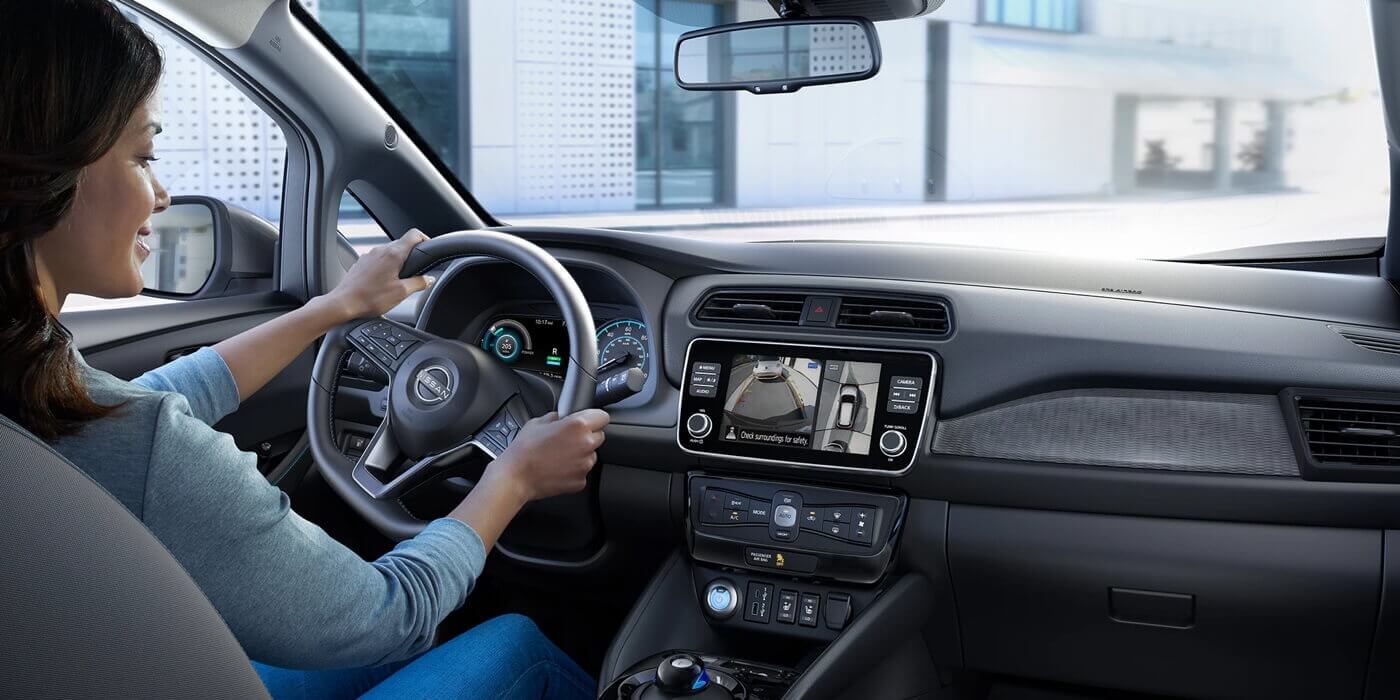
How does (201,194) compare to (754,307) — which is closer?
(754,307)

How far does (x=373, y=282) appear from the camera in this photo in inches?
85.9

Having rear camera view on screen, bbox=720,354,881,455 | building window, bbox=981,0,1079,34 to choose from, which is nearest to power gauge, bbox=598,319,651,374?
rear camera view on screen, bbox=720,354,881,455

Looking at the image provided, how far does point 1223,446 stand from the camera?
207 cm

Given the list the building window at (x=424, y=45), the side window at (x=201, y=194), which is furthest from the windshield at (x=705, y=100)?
the side window at (x=201, y=194)

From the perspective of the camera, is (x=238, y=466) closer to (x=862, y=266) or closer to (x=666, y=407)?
(x=666, y=407)

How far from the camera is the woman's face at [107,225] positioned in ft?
3.99

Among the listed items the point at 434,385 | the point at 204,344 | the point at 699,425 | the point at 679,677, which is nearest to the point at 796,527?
the point at 699,425

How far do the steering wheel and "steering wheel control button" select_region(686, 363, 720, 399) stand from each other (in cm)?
36

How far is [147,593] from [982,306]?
5.68 ft

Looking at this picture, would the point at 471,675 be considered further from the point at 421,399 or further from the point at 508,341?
the point at 508,341

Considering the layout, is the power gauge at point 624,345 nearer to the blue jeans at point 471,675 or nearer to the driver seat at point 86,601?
the blue jeans at point 471,675

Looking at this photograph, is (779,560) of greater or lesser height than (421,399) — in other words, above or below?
below

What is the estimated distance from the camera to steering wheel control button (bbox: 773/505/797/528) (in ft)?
7.52

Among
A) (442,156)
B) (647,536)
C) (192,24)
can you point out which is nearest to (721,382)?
(647,536)
